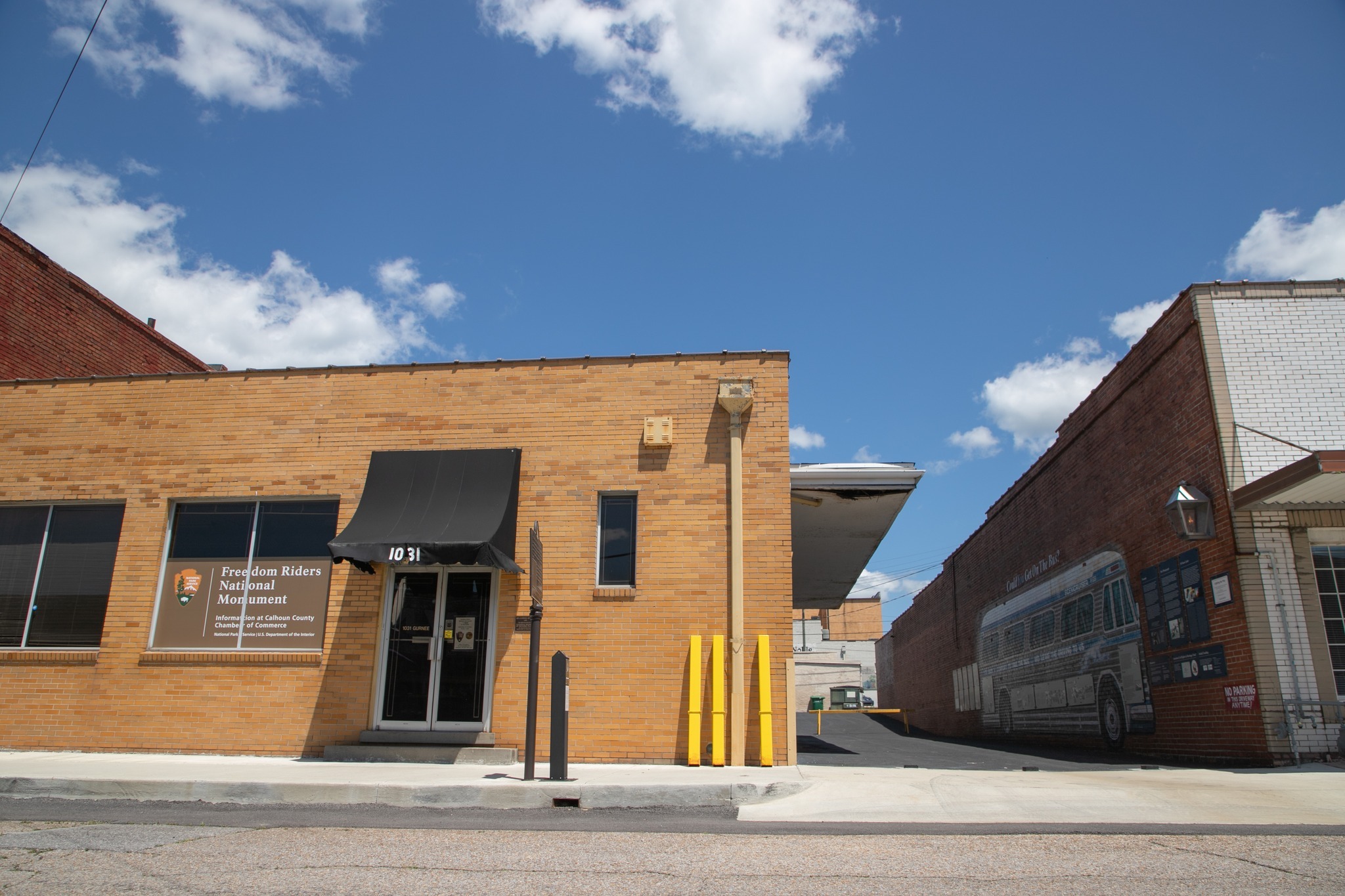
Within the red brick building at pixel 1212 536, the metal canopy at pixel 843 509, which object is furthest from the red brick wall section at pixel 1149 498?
the metal canopy at pixel 843 509

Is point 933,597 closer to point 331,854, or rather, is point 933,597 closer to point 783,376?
point 783,376

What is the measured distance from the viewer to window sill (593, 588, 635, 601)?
1112cm

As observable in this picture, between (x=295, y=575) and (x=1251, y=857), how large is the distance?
1043 centimetres

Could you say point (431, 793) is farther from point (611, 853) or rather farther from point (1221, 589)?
point (1221, 589)

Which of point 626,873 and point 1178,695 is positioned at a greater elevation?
point 1178,695

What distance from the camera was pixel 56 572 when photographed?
1228cm

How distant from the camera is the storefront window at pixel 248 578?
38.4 ft

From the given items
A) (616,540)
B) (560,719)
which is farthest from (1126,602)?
(560,719)

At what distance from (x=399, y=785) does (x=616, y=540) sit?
4.17 meters

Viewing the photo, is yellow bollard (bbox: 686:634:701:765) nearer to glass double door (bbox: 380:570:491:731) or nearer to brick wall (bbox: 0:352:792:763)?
brick wall (bbox: 0:352:792:763)

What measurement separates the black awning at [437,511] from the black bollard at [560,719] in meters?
1.74

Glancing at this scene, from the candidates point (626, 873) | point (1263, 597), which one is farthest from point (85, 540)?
point (1263, 597)

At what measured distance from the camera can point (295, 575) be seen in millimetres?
11805

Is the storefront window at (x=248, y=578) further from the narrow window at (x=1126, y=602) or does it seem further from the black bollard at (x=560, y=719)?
the narrow window at (x=1126, y=602)
